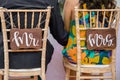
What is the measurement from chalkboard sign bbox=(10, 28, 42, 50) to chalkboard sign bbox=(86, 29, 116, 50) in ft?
1.19

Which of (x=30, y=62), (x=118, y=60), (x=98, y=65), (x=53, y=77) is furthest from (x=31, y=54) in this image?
(x=118, y=60)

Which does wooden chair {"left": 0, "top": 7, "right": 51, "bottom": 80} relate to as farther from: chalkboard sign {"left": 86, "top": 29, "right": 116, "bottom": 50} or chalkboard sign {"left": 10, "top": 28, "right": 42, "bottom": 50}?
chalkboard sign {"left": 86, "top": 29, "right": 116, "bottom": 50}

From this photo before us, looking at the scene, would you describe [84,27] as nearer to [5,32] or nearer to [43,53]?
[43,53]

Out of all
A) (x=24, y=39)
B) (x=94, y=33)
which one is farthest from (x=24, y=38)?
(x=94, y=33)

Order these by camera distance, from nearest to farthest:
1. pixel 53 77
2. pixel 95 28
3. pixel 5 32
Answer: pixel 5 32, pixel 95 28, pixel 53 77

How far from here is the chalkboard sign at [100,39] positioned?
205 centimetres

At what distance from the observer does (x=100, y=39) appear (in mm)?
2059

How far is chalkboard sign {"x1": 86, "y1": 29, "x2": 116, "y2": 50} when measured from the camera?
205 cm

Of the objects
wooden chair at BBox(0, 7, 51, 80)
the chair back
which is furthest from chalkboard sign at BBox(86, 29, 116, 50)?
wooden chair at BBox(0, 7, 51, 80)

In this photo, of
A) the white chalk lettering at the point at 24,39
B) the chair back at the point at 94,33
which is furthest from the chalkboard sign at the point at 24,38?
the chair back at the point at 94,33

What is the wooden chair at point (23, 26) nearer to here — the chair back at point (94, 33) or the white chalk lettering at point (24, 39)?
the white chalk lettering at point (24, 39)

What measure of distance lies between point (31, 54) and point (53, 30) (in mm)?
264

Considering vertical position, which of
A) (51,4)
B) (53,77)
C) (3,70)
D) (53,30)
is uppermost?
(51,4)

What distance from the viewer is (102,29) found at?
2068mm
